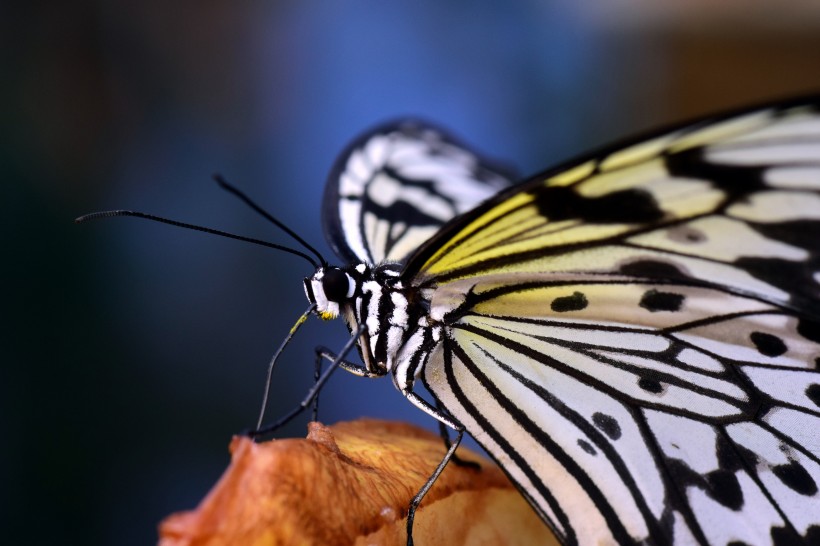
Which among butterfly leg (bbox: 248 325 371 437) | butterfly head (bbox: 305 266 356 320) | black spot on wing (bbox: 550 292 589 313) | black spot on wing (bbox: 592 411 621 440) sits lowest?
black spot on wing (bbox: 592 411 621 440)

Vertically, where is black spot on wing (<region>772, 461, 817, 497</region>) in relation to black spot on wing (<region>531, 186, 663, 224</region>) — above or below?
below

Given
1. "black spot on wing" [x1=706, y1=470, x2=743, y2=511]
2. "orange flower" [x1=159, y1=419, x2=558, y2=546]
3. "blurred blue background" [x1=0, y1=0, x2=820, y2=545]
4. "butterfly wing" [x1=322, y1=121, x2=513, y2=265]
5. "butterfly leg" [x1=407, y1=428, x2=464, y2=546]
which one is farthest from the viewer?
"blurred blue background" [x1=0, y1=0, x2=820, y2=545]

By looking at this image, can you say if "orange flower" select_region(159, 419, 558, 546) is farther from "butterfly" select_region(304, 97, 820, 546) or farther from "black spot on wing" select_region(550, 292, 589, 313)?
"black spot on wing" select_region(550, 292, 589, 313)

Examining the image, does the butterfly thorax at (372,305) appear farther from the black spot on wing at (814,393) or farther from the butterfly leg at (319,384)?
the black spot on wing at (814,393)

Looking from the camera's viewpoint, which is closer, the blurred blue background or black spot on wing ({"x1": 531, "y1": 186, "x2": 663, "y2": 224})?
black spot on wing ({"x1": 531, "y1": 186, "x2": 663, "y2": 224})

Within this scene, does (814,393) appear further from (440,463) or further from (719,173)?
(440,463)

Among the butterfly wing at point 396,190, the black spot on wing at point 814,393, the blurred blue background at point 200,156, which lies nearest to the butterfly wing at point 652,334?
the black spot on wing at point 814,393

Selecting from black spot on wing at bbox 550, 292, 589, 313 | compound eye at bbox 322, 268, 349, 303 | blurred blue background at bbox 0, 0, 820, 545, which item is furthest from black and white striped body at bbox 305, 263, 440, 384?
blurred blue background at bbox 0, 0, 820, 545
